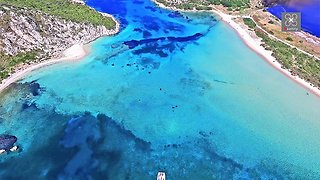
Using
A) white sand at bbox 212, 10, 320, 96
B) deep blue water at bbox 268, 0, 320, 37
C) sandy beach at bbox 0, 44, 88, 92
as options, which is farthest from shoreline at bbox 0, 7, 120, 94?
deep blue water at bbox 268, 0, 320, 37

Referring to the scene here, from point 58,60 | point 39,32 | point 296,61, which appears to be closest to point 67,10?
point 39,32

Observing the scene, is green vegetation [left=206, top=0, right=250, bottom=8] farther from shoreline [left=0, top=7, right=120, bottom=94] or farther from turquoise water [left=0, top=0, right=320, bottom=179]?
shoreline [left=0, top=7, right=120, bottom=94]

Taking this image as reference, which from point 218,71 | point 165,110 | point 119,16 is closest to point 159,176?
point 165,110

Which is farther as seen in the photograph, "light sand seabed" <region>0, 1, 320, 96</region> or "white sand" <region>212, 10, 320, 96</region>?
Answer: "white sand" <region>212, 10, 320, 96</region>

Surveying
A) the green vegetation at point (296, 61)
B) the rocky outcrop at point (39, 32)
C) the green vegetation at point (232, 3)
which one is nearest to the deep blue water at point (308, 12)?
the green vegetation at point (232, 3)

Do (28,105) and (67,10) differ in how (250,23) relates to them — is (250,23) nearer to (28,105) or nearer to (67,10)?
(67,10)

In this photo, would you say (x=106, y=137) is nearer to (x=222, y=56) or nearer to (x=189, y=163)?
(x=189, y=163)
